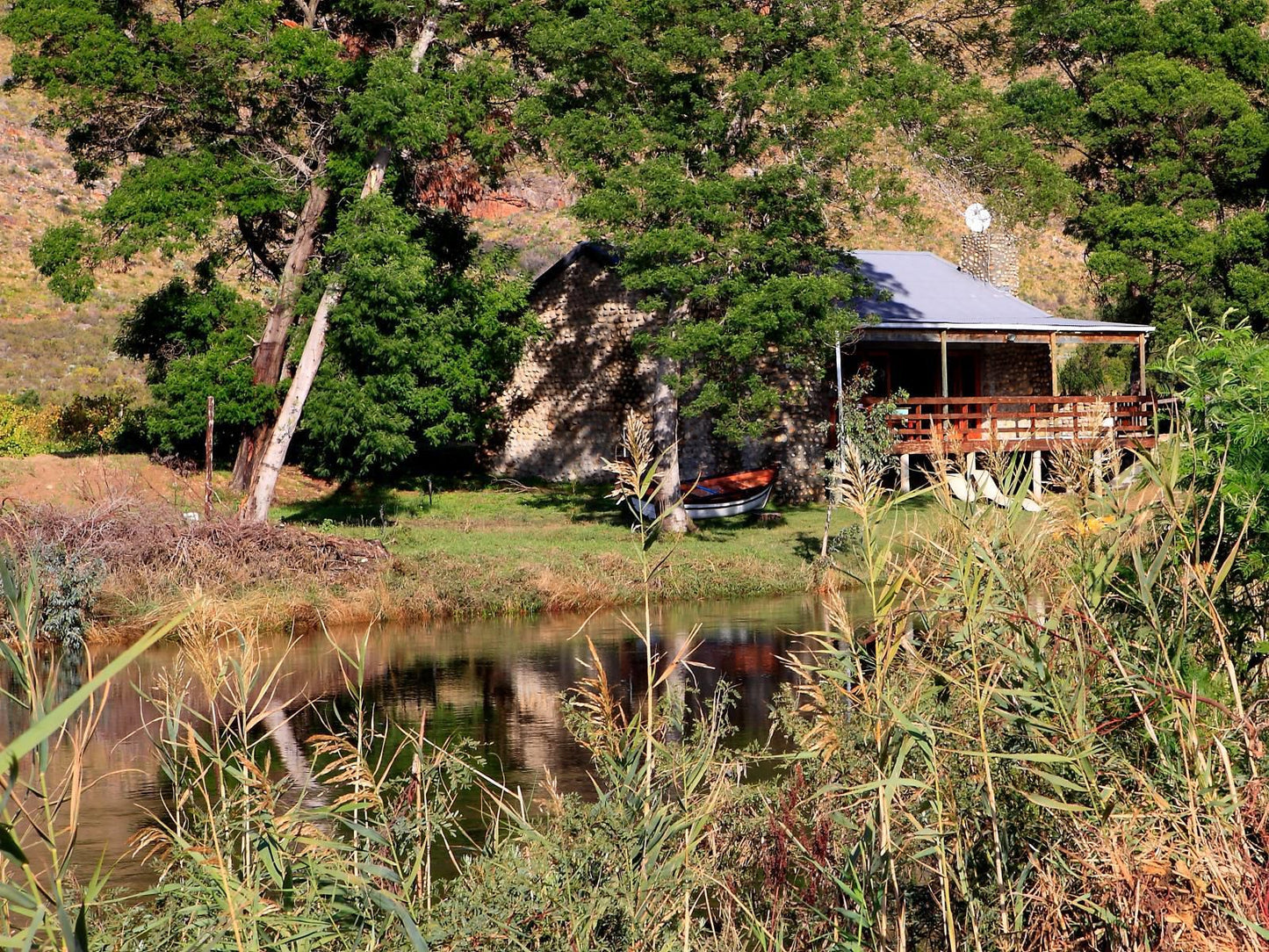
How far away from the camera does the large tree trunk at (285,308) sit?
2262 centimetres

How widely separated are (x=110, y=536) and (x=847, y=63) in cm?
1273

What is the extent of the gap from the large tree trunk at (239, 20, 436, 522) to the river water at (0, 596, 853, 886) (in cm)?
491

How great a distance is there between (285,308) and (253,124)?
297 cm

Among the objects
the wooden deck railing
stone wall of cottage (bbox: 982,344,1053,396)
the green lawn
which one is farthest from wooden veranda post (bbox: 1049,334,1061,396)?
the green lawn

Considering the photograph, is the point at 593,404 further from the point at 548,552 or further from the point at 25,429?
the point at 25,429

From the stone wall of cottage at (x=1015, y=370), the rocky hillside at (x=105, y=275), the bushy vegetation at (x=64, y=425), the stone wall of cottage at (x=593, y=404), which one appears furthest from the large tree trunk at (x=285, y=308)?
the stone wall of cottage at (x=1015, y=370)

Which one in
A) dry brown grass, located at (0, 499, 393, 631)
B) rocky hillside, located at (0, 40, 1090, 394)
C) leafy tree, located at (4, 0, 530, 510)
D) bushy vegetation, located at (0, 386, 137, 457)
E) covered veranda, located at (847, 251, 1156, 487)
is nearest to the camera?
dry brown grass, located at (0, 499, 393, 631)

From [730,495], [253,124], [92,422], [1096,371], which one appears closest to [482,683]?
[730,495]

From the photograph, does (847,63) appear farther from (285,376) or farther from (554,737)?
(554,737)

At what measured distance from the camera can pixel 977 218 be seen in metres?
28.4

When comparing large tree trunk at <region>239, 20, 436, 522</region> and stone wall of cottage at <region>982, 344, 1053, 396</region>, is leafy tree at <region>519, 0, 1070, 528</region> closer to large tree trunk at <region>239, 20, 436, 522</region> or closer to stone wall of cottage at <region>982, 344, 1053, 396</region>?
large tree trunk at <region>239, 20, 436, 522</region>

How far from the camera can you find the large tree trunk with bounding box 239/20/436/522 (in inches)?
802

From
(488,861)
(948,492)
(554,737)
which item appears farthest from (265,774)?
(554,737)

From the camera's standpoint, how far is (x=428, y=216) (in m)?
A: 24.0
